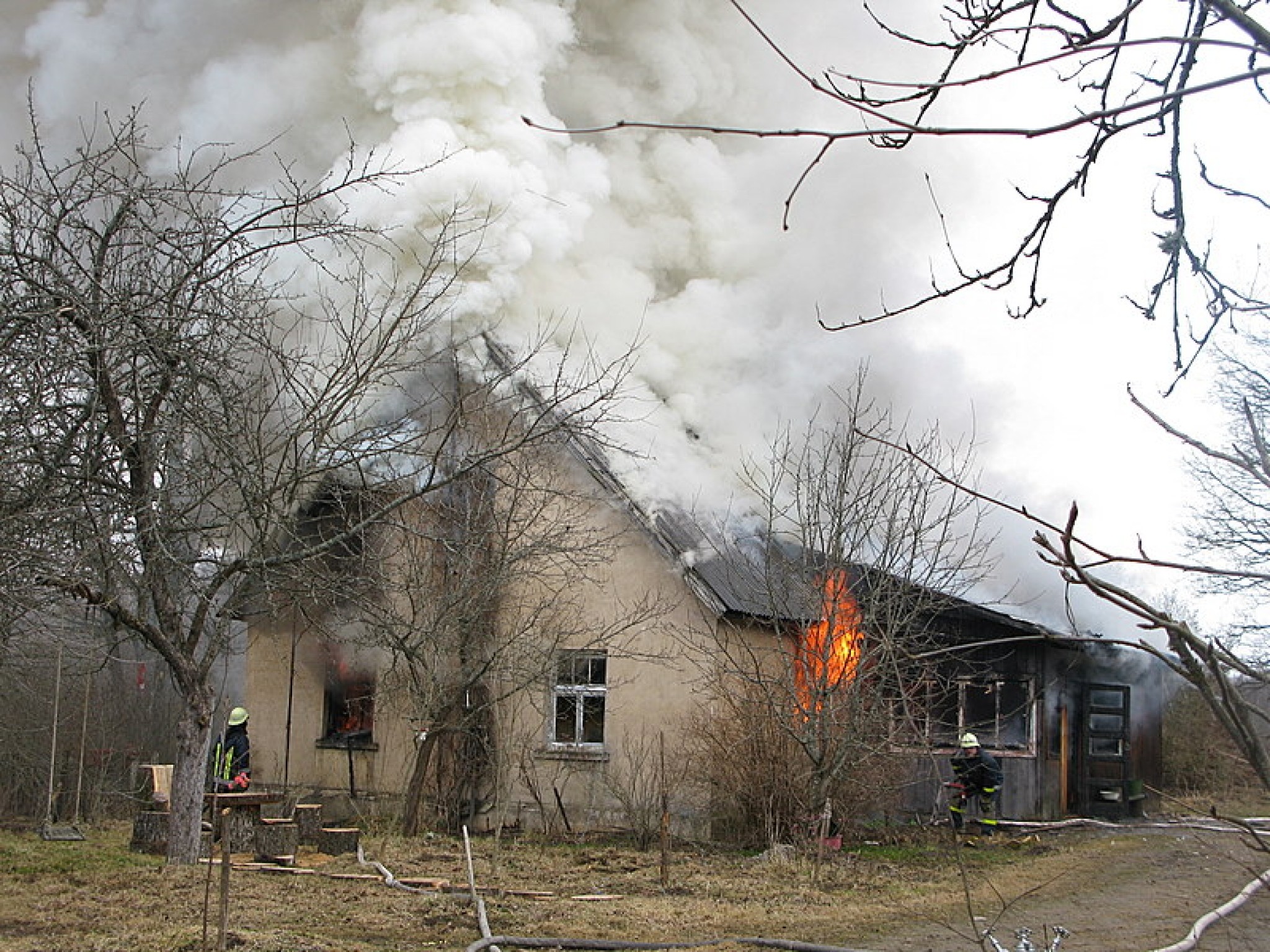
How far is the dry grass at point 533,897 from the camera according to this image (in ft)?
28.7

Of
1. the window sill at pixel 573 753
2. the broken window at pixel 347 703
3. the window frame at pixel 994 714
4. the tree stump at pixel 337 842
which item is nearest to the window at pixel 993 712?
the window frame at pixel 994 714

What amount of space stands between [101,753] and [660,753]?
922cm

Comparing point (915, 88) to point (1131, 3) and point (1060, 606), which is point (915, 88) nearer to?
point (1131, 3)

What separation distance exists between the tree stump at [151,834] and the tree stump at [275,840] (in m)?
1.22

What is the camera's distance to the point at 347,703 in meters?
18.4

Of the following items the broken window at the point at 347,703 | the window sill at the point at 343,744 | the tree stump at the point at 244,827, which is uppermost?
the broken window at the point at 347,703

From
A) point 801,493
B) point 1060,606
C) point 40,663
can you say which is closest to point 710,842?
point 801,493

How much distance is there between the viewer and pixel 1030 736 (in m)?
18.5

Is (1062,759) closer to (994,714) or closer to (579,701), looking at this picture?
(994,714)

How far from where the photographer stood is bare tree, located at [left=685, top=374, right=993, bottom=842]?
1362cm

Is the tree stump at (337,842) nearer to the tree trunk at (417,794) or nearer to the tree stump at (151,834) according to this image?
the tree stump at (151,834)

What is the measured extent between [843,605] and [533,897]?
5.29m

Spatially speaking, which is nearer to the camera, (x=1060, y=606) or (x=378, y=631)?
(x=378, y=631)

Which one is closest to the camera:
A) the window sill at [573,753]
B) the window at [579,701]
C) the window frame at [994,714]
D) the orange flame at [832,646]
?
the orange flame at [832,646]
